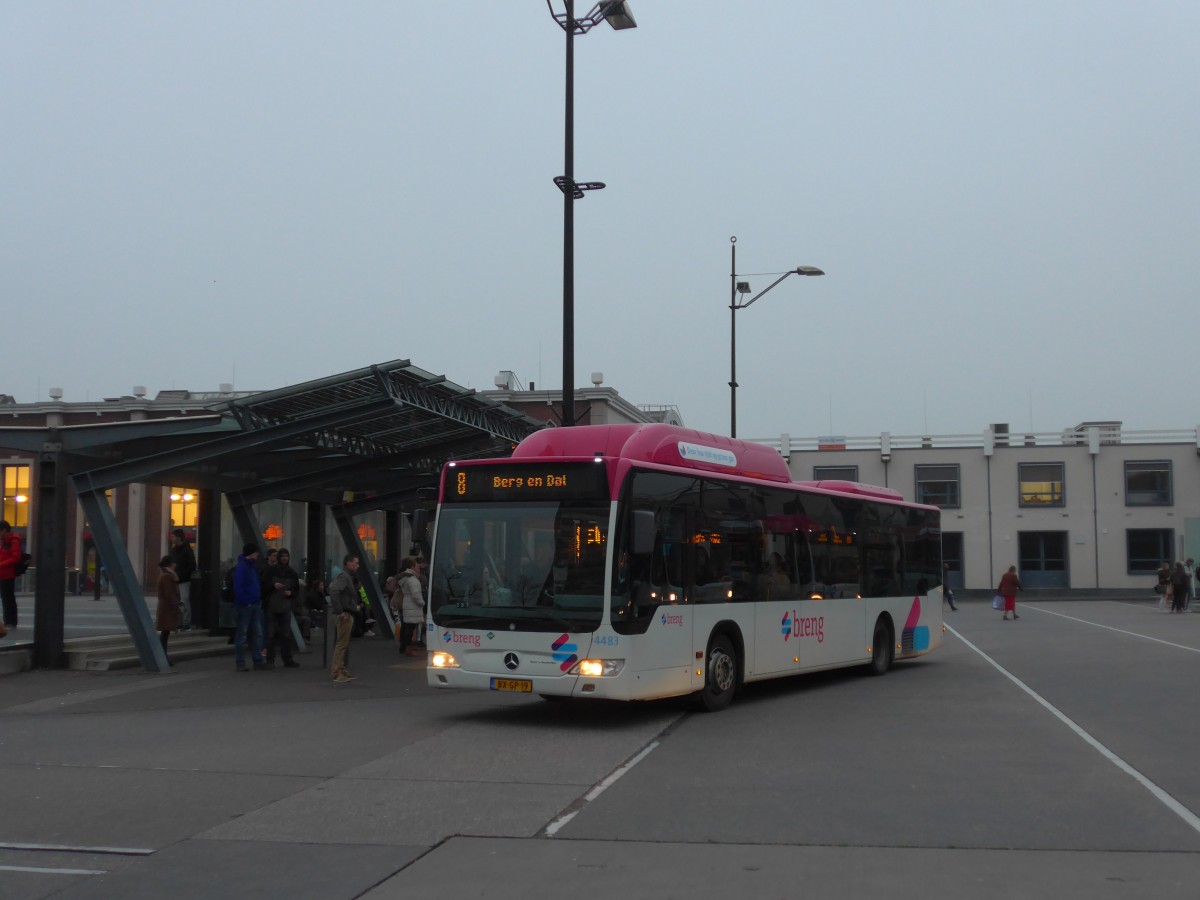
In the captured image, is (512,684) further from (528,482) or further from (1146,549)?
(1146,549)

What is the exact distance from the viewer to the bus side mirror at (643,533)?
1231cm

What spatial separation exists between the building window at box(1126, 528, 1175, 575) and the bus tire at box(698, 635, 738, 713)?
51844 millimetres

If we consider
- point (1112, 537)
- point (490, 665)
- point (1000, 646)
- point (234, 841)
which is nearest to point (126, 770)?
point (234, 841)

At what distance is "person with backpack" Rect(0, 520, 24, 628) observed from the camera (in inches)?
742

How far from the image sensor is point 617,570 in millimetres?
12164

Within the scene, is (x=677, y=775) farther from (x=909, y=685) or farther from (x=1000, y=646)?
(x=1000, y=646)

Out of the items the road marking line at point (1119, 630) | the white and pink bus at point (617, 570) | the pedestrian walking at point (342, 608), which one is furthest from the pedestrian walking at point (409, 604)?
the road marking line at point (1119, 630)

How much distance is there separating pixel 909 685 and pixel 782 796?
8.90 metres

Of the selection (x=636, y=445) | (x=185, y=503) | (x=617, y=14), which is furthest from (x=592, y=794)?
(x=185, y=503)

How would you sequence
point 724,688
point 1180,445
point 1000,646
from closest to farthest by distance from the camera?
point 724,688 → point 1000,646 → point 1180,445

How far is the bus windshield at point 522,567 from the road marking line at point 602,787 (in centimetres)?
164

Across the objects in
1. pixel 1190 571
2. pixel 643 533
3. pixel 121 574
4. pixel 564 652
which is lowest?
pixel 1190 571

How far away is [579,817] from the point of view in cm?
794

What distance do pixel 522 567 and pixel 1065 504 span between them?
2106 inches
